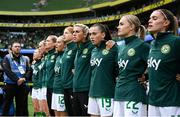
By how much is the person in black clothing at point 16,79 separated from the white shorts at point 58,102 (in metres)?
2.10

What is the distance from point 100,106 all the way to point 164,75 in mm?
1411

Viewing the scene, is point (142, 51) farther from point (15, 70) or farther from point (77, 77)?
point (15, 70)

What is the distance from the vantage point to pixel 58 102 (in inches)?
276

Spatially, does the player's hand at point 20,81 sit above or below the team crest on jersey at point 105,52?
below

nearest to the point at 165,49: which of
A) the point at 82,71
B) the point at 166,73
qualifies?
the point at 166,73

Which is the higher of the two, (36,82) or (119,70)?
(119,70)

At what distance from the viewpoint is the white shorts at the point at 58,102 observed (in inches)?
273

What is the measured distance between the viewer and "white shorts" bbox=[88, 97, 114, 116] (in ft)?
17.5

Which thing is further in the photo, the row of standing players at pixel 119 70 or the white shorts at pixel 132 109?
the white shorts at pixel 132 109

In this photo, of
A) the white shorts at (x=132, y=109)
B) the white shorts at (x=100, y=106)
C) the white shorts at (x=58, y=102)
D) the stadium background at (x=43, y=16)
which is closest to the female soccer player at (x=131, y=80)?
the white shorts at (x=132, y=109)

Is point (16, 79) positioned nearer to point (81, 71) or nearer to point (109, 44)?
point (81, 71)

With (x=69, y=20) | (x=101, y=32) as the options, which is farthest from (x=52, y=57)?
(x=69, y=20)

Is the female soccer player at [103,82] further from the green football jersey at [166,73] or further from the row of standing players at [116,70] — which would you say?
the green football jersey at [166,73]

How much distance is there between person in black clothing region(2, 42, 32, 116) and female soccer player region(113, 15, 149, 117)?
181 inches
